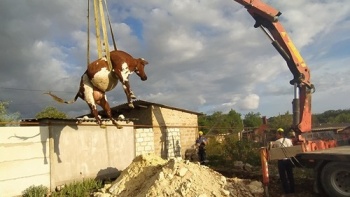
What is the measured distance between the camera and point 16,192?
903cm

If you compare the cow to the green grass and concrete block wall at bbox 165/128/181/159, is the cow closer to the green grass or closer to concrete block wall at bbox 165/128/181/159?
the green grass

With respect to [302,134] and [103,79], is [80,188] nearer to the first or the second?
[103,79]

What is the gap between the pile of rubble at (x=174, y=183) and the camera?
25.7 ft

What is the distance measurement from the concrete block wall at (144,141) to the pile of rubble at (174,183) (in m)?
3.97

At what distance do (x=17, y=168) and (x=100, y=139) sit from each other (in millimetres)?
3089

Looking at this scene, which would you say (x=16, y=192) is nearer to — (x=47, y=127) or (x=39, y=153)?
(x=39, y=153)

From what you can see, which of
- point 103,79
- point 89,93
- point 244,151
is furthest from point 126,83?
point 244,151

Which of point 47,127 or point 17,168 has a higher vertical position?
point 47,127

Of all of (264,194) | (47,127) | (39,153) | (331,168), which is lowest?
(264,194)

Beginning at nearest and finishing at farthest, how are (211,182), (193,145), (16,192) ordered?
(211,182) < (16,192) < (193,145)

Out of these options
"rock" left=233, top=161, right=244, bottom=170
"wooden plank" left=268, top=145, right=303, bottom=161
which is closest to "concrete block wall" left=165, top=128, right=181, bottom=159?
"rock" left=233, top=161, right=244, bottom=170

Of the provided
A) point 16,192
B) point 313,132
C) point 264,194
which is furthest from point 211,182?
point 16,192

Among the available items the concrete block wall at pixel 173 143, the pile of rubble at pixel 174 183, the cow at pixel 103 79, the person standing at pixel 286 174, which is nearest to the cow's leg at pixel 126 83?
the cow at pixel 103 79

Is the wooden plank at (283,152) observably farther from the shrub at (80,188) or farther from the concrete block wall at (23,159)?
the concrete block wall at (23,159)
